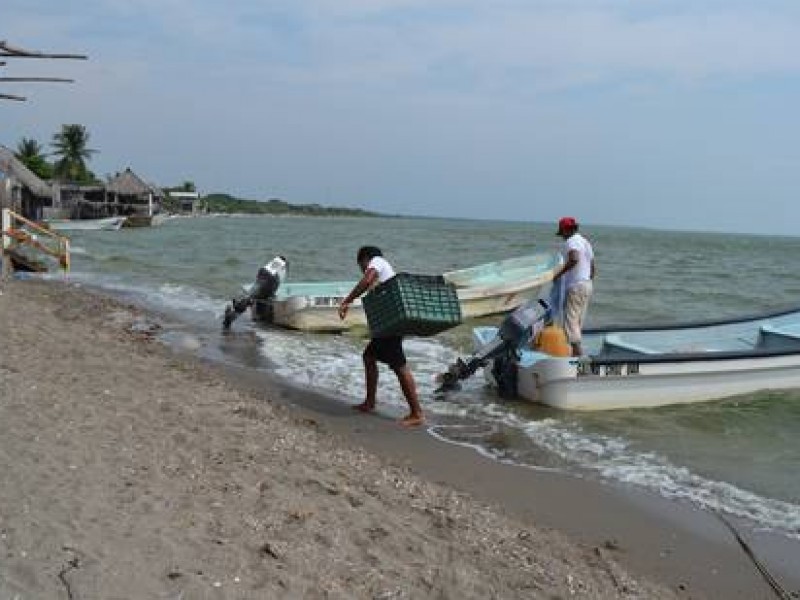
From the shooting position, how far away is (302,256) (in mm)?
42875

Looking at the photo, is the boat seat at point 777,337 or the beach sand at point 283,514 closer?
the beach sand at point 283,514

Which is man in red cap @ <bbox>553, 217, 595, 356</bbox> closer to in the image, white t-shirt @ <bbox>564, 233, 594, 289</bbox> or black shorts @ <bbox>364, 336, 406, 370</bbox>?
white t-shirt @ <bbox>564, 233, 594, 289</bbox>

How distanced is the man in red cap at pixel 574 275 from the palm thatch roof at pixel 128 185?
73.5m

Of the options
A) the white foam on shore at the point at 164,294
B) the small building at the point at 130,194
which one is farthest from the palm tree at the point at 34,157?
the white foam on shore at the point at 164,294

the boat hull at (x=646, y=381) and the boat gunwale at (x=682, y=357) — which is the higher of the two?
the boat gunwale at (x=682, y=357)

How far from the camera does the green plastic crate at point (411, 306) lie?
862 cm

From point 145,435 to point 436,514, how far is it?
209 cm

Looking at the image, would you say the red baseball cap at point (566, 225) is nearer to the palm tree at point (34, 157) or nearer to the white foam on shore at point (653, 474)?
the white foam on shore at point (653, 474)

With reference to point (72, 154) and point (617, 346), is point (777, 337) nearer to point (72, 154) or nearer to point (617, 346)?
point (617, 346)

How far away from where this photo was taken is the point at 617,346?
38.9 feet

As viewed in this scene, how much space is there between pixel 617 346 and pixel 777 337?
8.67 ft

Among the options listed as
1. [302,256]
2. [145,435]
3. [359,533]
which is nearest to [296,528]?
[359,533]

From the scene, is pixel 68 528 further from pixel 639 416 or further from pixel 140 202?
→ pixel 140 202

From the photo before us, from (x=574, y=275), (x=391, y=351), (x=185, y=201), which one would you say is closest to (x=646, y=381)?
(x=574, y=275)
